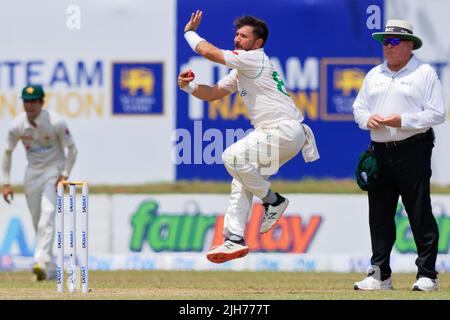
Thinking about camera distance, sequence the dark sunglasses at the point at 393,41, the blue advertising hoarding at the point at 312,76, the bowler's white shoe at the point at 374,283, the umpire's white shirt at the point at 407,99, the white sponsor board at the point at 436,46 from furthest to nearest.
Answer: the white sponsor board at the point at 436,46, the blue advertising hoarding at the point at 312,76, the bowler's white shoe at the point at 374,283, the dark sunglasses at the point at 393,41, the umpire's white shirt at the point at 407,99

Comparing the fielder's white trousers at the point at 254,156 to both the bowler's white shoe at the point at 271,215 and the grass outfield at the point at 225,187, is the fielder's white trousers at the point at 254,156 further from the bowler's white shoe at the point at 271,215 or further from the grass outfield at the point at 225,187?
the grass outfield at the point at 225,187

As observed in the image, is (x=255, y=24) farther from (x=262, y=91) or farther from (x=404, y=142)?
(x=404, y=142)

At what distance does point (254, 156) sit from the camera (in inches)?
383

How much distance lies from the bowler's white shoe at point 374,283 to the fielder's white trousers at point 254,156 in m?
1.01

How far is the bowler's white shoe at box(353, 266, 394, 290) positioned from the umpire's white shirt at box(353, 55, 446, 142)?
3.29ft

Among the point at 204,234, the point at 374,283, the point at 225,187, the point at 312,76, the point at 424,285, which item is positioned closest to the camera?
the point at 424,285

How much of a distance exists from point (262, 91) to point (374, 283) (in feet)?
5.52

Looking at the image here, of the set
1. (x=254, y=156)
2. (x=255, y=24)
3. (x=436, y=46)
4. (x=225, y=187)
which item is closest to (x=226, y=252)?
(x=254, y=156)

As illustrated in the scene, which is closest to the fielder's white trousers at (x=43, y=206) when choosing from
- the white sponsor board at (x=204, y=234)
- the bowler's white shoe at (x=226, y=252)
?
the white sponsor board at (x=204, y=234)

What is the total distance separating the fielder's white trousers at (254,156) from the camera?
9.68 meters

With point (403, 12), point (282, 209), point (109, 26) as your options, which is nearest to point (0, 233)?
point (109, 26)

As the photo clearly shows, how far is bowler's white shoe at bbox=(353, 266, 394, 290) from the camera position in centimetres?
990

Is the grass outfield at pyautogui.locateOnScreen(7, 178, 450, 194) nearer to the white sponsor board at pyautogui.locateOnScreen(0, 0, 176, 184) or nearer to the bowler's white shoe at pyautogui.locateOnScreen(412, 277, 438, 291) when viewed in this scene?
the white sponsor board at pyautogui.locateOnScreen(0, 0, 176, 184)

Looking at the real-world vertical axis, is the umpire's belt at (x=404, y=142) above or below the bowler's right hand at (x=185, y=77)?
below
